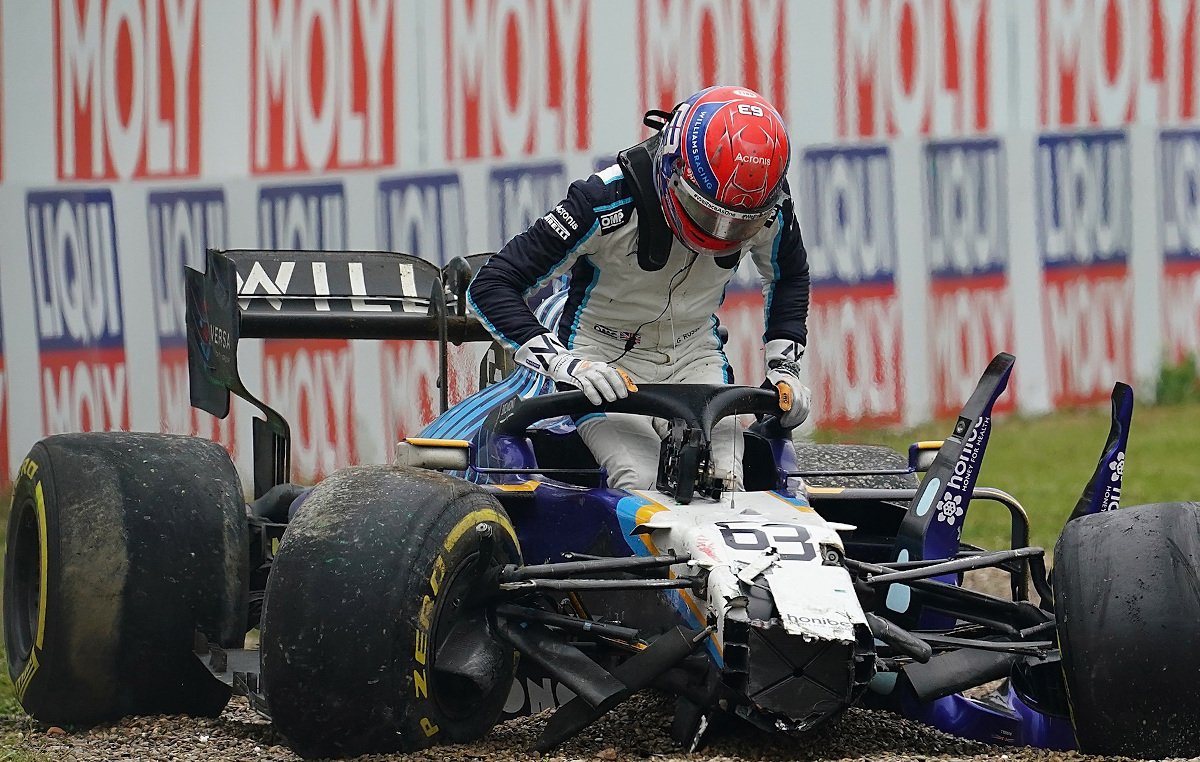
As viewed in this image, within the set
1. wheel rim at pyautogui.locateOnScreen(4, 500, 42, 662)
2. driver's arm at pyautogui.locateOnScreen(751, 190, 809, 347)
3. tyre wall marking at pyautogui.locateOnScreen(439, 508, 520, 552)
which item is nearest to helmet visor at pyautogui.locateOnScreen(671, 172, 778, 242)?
driver's arm at pyautogui.locateOnScreen(751, 190, 809, 347)

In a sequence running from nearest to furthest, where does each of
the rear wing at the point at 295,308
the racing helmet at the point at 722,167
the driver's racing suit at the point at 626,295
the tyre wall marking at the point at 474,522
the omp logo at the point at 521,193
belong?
1. the tyre wall marking at the point at 474,522
2. the racing helmet at the point at 722,167
3. the driver's racing suit at the point at 626,295
4. the rear wing at the point at 295,308
5. the omp logo at the point at 521,193

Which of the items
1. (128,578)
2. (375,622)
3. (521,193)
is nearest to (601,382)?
(375,622)

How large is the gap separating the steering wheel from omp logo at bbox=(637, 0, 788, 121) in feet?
19.6

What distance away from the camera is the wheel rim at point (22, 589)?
5691 millimetres

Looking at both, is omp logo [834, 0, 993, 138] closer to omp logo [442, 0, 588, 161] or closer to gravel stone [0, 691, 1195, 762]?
omp logo [442, 0, 588, 161]

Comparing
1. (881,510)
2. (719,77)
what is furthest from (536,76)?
(881,510)

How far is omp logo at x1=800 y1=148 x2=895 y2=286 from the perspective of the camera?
11133 millimetres

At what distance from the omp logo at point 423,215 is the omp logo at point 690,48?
1420mm

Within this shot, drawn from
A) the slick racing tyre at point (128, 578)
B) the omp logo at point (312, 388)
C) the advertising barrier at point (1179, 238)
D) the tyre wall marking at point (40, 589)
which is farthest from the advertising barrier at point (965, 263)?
the tyre wall marking at point (40, 589)

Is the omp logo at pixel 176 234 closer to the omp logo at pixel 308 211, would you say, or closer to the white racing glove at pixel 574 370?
the omp logo at pixel 308 211

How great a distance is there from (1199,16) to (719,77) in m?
3.44

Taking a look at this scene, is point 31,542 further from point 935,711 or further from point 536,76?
point 536,76

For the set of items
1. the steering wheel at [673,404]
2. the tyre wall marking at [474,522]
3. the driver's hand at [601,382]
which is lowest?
the tyre wall marking at [474,522]

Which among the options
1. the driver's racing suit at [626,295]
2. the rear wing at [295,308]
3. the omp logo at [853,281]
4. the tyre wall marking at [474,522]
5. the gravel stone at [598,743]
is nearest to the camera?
the tyre wall marking at [474,522]
